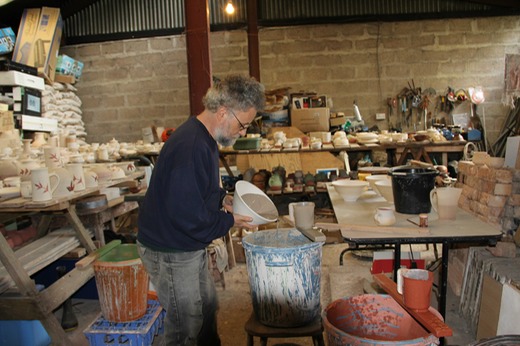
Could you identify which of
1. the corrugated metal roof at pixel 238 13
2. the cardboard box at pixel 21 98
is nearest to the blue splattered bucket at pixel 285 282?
the cardboard box at pixel 21 98

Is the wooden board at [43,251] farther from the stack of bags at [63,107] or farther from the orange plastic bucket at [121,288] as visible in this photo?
the stack of bags at [63,107]

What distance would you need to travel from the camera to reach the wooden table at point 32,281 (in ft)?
9.68

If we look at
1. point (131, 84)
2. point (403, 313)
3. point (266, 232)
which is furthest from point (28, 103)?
point (403, 313)

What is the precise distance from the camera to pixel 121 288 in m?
3.18

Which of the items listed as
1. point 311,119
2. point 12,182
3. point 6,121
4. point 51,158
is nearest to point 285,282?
point 12,182

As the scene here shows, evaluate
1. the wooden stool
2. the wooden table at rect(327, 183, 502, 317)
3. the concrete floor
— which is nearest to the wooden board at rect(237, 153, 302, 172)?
the concrete floor

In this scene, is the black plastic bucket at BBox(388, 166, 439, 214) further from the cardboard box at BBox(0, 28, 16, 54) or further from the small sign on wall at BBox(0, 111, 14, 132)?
the cardboard box at BBox(0, 28, 16, 54)

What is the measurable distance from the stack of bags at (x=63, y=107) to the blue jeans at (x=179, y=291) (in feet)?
20.9

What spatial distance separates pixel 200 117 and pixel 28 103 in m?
5.90

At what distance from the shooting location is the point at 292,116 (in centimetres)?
796

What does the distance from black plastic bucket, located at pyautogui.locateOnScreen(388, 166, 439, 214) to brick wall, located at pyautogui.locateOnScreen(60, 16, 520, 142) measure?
702 centimetres

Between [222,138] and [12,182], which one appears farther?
[12,182]

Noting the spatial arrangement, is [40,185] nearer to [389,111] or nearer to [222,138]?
[222,138]

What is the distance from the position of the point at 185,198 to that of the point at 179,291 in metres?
0.57
